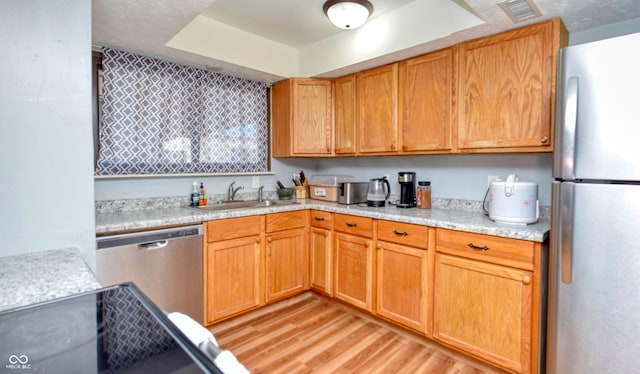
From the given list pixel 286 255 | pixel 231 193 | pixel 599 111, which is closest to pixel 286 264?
pixel 286 255

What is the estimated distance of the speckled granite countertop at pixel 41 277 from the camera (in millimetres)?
828

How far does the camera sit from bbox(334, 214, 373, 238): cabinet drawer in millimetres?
2477

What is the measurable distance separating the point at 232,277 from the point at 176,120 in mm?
1357

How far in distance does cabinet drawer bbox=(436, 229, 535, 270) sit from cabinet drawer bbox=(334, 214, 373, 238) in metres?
0.55

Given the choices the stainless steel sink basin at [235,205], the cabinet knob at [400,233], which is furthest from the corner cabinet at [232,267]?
the cabinet knob at [400,233]

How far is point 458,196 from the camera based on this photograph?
8.43 ft

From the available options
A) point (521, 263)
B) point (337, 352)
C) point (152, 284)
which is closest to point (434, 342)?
point (337, 352)

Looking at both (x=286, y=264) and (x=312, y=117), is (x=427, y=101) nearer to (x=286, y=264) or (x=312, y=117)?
(x=312, y=117)

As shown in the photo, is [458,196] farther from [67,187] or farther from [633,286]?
[67,187]

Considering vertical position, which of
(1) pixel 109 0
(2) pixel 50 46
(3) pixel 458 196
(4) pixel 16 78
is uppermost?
(1) pixel 109 0

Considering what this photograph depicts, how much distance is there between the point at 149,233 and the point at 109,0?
1.31m

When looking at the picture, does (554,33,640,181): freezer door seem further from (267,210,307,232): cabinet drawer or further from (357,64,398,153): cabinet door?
(267,210,307,232): cabinet drawer

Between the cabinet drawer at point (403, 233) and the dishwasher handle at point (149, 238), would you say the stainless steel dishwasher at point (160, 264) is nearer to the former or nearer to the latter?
the dishwasher handle at point (149, 238)

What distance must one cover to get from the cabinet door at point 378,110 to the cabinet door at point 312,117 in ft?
1.22
